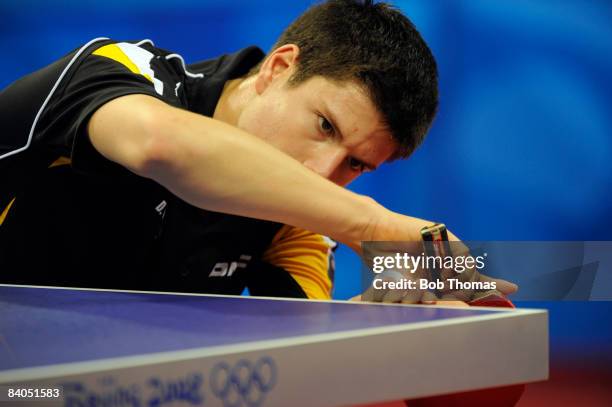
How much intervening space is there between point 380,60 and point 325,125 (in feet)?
0.55

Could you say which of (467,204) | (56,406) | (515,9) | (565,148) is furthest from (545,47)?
(56,406)

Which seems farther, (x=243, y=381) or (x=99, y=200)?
(x=99, y=200)

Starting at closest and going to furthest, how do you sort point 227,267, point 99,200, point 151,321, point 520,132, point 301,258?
1. point 151,321
2. point 99,200
3. point 227,267
4. point 301,258
5. point 520,132

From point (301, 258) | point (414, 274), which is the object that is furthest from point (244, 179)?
point (301, 258)

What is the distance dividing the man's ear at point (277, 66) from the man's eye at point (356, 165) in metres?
0.21

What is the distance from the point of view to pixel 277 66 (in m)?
1.46

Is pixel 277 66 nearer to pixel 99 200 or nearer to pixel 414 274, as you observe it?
pixel 99 200

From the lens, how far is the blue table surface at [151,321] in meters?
0.53

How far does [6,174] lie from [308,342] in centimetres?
90

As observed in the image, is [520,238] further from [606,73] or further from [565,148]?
[606,73]

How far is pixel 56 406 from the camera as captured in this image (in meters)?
0.46

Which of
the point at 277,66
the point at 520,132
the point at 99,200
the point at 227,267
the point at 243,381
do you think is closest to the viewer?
the point at 243,381

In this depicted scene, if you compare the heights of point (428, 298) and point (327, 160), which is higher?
point (327, 160)

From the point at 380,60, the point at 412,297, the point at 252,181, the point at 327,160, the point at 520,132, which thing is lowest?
the point at 412,297
